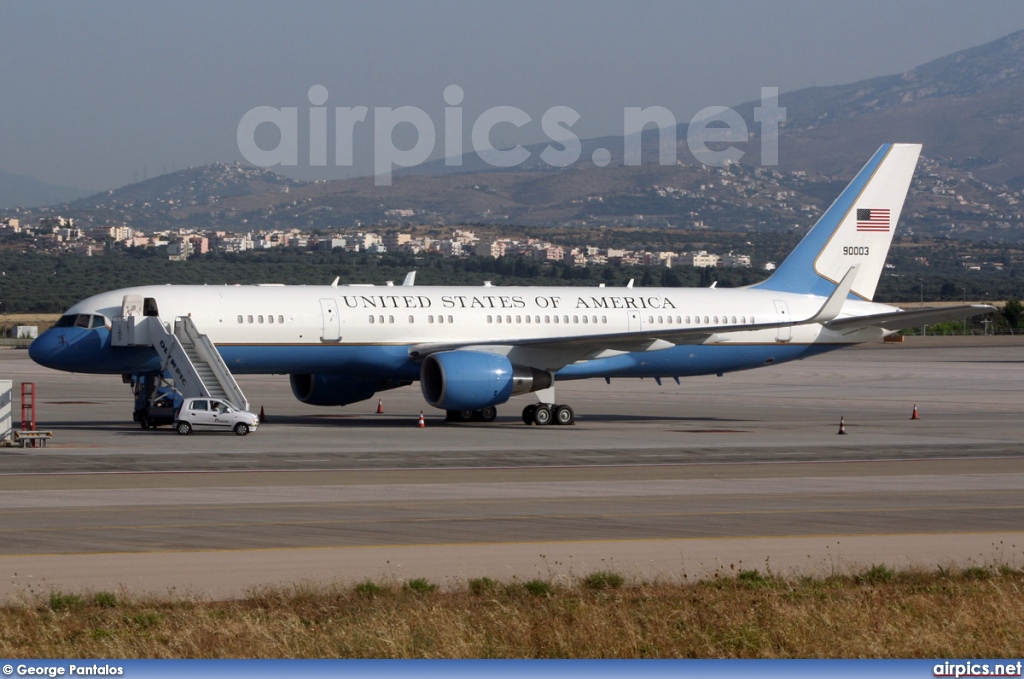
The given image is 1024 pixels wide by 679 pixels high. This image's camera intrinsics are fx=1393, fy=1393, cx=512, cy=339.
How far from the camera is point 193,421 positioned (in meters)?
37.2

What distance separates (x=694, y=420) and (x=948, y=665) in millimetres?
37900

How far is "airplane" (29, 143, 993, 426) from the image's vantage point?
39562mm

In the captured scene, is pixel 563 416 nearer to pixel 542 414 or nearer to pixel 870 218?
pixel 542 414

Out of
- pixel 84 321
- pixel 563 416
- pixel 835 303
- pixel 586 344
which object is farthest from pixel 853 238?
pixel 84 321

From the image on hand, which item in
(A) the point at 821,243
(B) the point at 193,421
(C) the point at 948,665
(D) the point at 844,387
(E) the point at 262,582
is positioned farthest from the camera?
(D) the point at 844,387

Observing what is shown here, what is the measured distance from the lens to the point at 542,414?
4222 cm

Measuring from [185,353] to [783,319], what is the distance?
803 inches

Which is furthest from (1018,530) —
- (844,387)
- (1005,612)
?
(844,387)

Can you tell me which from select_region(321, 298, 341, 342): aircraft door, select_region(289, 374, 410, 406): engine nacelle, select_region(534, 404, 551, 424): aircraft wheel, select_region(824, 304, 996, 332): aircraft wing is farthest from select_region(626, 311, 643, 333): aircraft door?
select_region(321, 298, 341, 342): aircraft door

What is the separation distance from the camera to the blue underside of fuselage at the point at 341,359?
129 ft

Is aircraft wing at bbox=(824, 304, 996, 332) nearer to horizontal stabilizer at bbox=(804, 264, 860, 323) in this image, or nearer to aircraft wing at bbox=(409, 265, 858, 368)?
horizontal stabilizer at bbox=(804, 264, 860, 323)

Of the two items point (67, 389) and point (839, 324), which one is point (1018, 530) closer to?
Result: point (839, 324)

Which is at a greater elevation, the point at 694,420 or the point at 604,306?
the point at 604,306

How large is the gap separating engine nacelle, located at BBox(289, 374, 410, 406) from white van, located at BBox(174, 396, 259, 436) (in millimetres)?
5559
